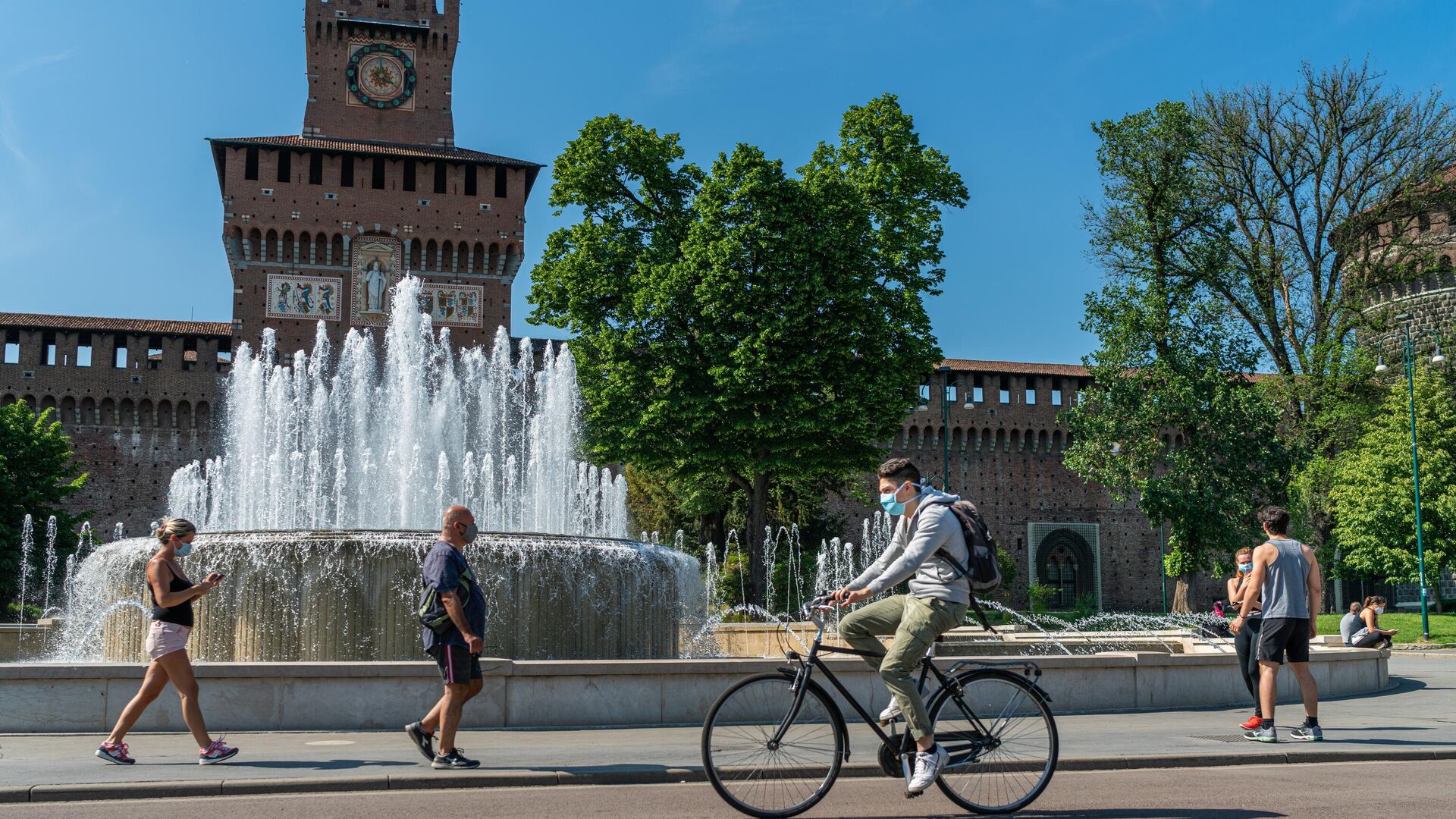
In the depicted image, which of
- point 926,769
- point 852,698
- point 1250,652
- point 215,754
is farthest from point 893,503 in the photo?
point 1250,652

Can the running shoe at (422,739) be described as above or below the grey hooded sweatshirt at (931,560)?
below

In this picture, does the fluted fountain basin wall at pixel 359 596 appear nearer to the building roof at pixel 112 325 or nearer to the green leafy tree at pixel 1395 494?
the green leafy tree at pixel 1395 494

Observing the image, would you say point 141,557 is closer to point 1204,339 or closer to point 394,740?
point 394,740

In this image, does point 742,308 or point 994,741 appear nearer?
point 994,741

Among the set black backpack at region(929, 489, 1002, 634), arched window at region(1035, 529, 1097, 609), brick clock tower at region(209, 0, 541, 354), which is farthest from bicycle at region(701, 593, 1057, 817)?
arched window at region(1035, 529, 1097, 609)

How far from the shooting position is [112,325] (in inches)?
1658

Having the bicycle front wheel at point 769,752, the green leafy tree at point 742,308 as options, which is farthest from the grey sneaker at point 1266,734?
the green leafy tree at point 742,308

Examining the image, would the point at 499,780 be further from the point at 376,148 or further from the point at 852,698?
the point at 376,148

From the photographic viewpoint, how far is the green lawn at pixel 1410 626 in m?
27.4

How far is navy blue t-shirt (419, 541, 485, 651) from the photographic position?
664 cm

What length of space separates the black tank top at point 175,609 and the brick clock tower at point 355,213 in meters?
34.4

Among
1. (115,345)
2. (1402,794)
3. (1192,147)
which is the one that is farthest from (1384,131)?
(115,345)

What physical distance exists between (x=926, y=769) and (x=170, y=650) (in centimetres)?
414

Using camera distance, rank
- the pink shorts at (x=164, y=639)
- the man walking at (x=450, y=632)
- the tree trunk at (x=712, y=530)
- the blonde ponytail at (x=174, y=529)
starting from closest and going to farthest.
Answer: the man walking at (x=450, y=632) < the pink shorts at (x=164, y=639) < the blonde ponytail at (x=174, y=529) < the tree trunk at (x=712, y=530)
